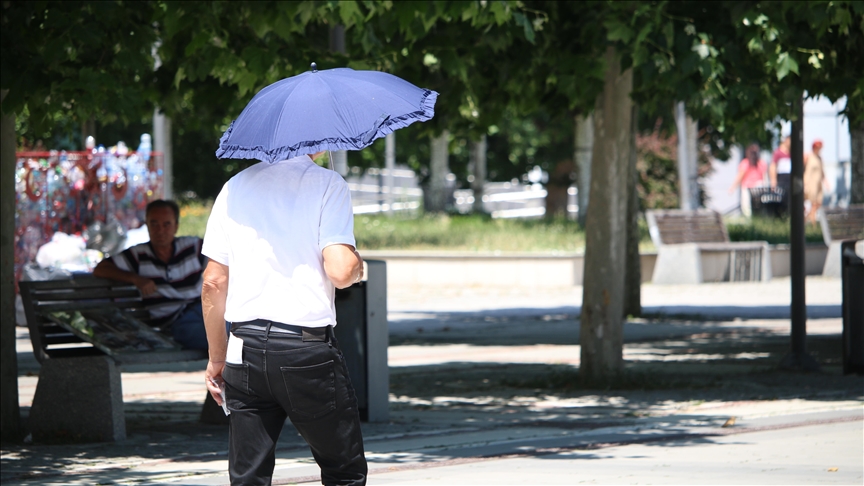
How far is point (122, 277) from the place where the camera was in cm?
845

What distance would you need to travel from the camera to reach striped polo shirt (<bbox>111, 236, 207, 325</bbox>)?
A: 8.52 meters

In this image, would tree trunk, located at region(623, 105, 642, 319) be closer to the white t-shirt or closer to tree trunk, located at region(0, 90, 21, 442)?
tree trunk, located at region(0, 90, 21, 442)

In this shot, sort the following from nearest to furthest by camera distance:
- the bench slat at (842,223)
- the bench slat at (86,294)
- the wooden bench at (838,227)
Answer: the bench slat at (86,294)
the wooden bench at (838,227)
the bench slat at (842,223)

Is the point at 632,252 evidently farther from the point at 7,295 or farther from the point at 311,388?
the point at 311,388

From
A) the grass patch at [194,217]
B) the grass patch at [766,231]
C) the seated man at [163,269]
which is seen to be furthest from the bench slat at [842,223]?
the seated man at [163,269]

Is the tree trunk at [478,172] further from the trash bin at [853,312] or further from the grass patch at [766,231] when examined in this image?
the trash bin at [853,312]

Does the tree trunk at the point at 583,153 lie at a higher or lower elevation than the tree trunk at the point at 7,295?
higher

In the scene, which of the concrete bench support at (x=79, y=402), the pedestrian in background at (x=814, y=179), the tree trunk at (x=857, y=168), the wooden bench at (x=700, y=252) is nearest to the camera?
the concrete bench support at (x=79, y=402)

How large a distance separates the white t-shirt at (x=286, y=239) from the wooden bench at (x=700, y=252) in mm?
16814

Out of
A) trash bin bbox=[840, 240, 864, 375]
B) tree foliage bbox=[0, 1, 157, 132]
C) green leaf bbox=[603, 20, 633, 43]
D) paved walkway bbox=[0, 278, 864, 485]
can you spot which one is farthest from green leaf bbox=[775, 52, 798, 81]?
tree foliage bbox=[0, 1, 157, 132]

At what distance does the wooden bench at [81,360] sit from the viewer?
7504mm

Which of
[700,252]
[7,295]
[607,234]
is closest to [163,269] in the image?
[7,295]

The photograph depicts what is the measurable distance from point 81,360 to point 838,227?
56.4ft

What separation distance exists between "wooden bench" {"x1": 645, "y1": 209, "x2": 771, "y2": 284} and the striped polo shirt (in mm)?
12893
